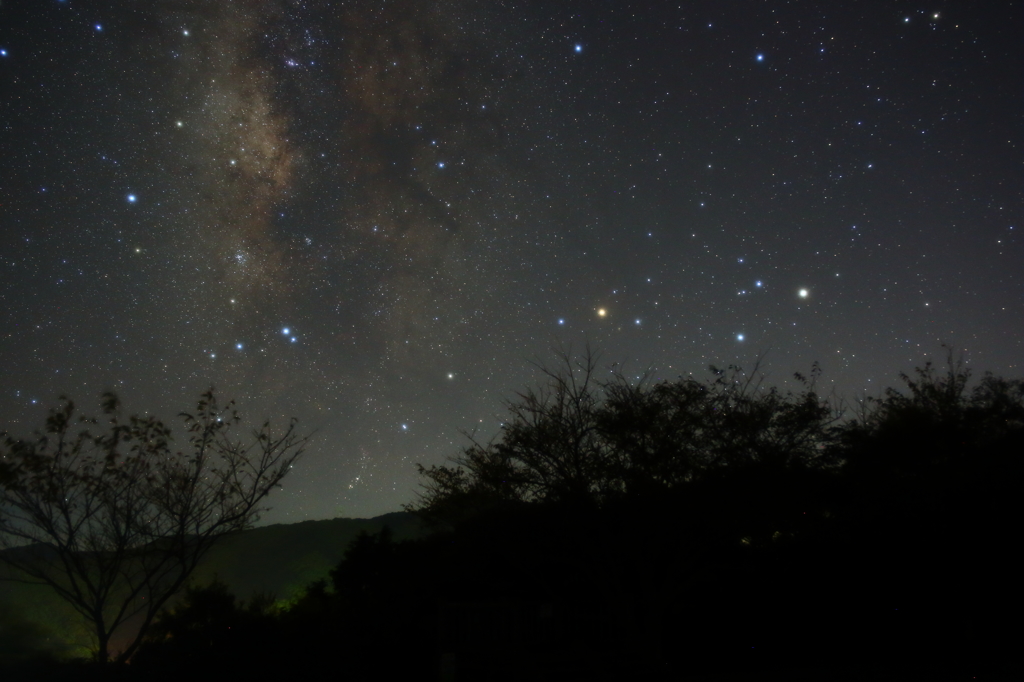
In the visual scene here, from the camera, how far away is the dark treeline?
39.8ft

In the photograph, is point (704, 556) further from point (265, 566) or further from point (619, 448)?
point (265, 566)

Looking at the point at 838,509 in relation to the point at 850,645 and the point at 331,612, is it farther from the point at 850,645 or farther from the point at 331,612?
the point at 331,612

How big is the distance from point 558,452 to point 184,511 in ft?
25.8

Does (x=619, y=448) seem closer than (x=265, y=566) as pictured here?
Yes

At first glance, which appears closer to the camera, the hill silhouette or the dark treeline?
the dark treeline

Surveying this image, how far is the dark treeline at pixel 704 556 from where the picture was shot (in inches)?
477

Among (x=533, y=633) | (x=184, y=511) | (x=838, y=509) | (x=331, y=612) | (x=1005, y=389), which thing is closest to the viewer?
(x=533, y=633)

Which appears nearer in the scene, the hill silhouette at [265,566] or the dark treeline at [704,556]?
the dark treeline at [704,556]

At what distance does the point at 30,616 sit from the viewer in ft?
63.5

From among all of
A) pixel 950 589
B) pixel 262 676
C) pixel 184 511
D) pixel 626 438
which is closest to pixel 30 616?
pixel 184 511

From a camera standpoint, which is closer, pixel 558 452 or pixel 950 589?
pixel 558 452

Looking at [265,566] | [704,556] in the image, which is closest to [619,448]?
[704,556]

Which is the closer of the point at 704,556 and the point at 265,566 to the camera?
the point at 704,556

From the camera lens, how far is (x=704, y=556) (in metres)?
13.0
